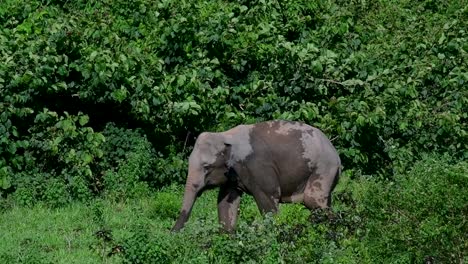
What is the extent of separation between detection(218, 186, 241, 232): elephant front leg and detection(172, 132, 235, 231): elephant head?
1.22 ft

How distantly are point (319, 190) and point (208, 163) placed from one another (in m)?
1.20

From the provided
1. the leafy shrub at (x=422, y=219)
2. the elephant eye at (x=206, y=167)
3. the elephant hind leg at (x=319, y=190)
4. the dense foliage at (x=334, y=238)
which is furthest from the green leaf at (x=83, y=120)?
the leafy shrub at (x=422, y=219)

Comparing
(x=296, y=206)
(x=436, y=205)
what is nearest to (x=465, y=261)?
(x=436, y=205)

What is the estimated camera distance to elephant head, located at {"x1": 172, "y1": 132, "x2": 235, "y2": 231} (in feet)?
36.4

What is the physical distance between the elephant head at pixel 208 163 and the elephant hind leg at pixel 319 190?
0.88 metres

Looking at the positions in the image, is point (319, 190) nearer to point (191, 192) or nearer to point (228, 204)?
point (228, 204)

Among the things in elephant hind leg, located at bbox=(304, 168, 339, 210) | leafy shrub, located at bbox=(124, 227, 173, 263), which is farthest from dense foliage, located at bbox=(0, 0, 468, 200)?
leafy shrub, located at bbox=(124, 227, 173, 263)

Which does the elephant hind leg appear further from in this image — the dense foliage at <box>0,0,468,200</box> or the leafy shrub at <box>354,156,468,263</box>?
the dense foliage at <box>0,0,468,200</box>

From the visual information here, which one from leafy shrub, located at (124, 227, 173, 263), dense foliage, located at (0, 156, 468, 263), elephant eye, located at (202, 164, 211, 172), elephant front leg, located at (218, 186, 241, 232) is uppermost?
leafy shrub, located at (124, 227, 173, 263)

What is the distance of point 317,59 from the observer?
15.0 meters

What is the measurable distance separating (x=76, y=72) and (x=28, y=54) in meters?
0.97

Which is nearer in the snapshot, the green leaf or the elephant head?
the elephant head

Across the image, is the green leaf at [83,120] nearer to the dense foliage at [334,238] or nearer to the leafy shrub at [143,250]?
the dense foliage at [334,238]

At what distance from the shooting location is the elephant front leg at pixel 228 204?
11.5 m
